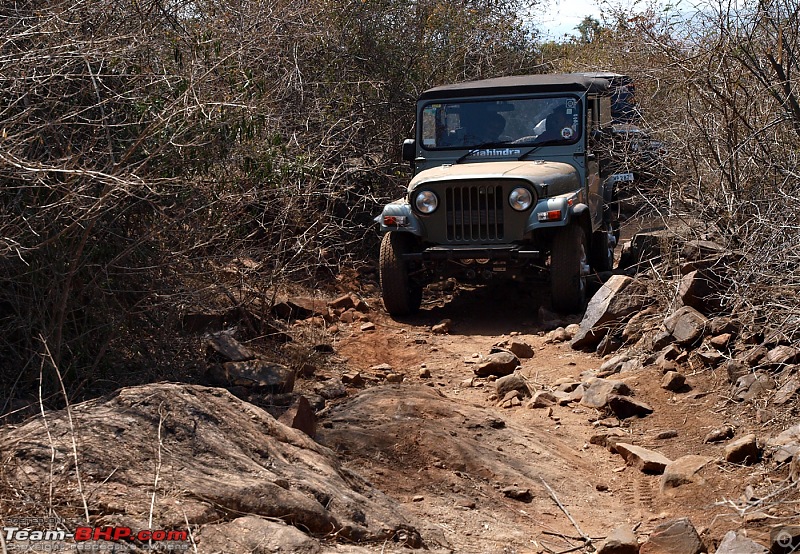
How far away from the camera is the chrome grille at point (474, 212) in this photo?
24.7 feet

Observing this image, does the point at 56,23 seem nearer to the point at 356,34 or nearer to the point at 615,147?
the point at 615,147

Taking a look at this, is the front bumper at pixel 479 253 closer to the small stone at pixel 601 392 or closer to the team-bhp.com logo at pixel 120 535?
the small stone at pixel 601 392

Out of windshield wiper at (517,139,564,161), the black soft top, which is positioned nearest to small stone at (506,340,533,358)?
windshield wiper at (517,139,564,161)

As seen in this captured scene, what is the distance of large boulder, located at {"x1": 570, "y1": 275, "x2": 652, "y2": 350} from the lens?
682 cm

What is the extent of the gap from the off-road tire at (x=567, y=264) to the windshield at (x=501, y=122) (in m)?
1.01

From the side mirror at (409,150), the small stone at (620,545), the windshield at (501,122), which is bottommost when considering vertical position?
the small stone at (620,545)

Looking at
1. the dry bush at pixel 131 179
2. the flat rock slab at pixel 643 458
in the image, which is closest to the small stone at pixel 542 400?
the flat rock slab at pixel 643 458

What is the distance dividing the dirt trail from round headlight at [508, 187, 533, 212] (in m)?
1.43

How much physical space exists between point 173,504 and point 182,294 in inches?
103

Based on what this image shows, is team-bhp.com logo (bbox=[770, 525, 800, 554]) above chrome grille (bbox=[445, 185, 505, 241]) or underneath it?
underneath

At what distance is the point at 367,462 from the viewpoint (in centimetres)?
434

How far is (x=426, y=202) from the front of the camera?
763 centimetres

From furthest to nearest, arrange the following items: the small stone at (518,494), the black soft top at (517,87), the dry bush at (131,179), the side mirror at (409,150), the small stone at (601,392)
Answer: the side mirror at (409,150) → the black soft top at (517,87) → the small stone at (601,392) → the dry bush at (131,179) → the small stone at (518,494)

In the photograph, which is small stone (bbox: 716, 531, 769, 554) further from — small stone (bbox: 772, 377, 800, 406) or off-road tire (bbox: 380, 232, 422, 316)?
off-road tire (bbox: 380, 232, 422, 316)
